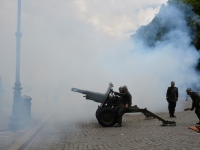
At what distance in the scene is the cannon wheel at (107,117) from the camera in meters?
12.2

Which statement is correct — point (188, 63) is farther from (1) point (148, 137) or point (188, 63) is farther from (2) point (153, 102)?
(1) point (148, 137)

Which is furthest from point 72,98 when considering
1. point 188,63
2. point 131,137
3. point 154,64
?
point 131,137

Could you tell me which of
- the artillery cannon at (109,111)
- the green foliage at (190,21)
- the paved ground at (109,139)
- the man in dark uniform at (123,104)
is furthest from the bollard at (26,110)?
the green foliage at (190,21)

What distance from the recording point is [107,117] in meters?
12.3

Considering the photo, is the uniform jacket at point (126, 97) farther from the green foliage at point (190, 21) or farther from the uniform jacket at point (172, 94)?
the green foliage at point (190, 21)

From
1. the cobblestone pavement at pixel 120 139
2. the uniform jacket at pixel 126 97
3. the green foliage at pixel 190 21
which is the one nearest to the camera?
the cobblestone pavement at pixel 120 139

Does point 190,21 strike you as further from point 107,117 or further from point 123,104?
point 107,117

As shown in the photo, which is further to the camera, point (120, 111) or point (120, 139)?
point (120, 111)

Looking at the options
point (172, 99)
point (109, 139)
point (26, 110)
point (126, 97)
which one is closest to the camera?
point (109, 139)

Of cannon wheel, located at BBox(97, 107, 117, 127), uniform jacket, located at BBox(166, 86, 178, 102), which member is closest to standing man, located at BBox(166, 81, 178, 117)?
uniform jacket, located at BBox(166, 86, 178, 102)

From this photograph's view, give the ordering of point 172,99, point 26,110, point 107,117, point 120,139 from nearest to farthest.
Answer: point 120,139 → point 107,117 → point 26,110 → point 172,99

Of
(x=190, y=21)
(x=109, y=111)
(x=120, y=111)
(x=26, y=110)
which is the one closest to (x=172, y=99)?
(x=120, y=111)

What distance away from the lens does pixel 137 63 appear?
63.8 ft

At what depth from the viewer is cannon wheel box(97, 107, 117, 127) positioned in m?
12.2
